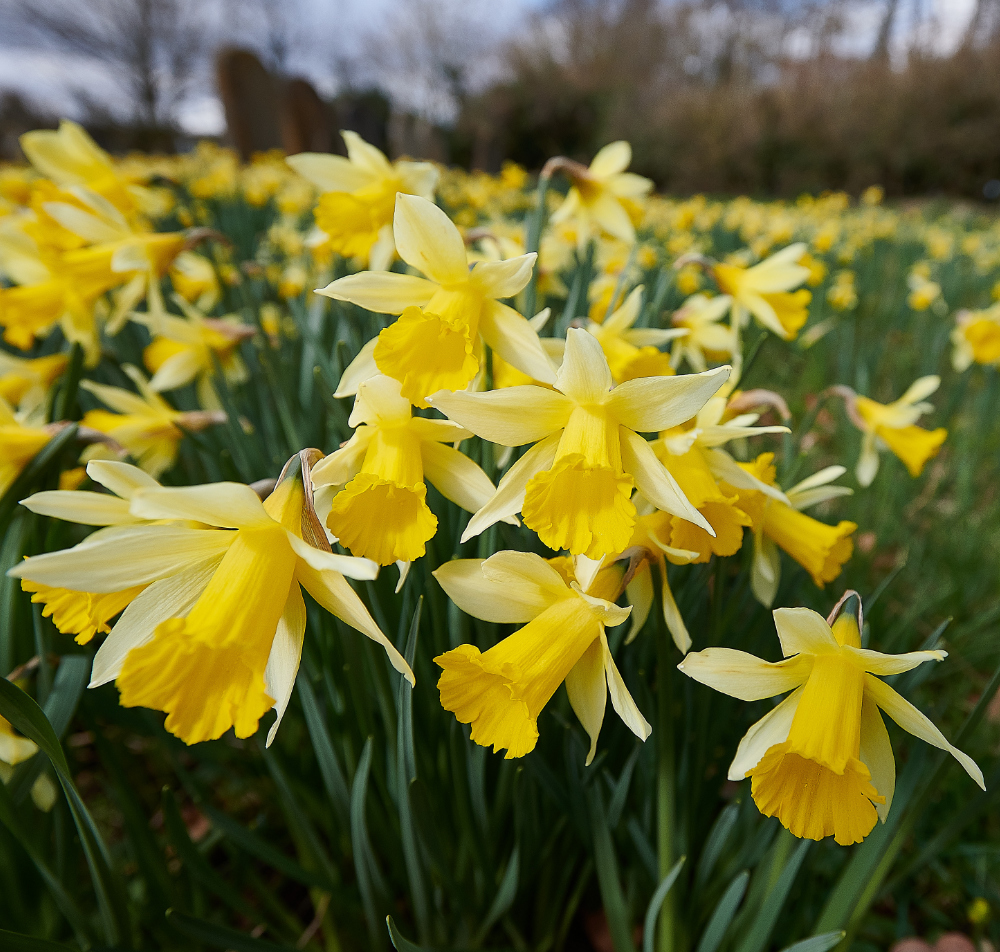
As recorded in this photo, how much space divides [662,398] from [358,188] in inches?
Result: 32.3

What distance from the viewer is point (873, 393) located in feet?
10.6

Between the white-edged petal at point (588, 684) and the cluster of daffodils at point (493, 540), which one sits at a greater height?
the cluster of daffodils at point (493, 540)

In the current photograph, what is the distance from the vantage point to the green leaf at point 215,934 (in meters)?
0.87

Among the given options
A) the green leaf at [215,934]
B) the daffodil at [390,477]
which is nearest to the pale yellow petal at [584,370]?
the daffodil at [390,477]

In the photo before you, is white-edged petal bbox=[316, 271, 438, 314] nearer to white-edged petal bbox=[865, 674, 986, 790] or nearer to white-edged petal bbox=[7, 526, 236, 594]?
white-edged petal bbox=[7, 526, 236, 594]

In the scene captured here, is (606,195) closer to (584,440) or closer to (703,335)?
(703,335)

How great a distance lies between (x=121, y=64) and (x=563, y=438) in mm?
28531

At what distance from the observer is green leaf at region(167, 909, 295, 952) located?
0.87m

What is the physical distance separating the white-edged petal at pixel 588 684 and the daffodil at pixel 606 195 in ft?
3.08

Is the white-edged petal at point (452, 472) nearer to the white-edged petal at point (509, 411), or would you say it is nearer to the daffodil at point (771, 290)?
the white-edged petal at point (509, 411)

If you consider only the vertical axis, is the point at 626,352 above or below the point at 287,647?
above

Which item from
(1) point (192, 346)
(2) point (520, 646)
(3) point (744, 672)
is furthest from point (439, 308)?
(1) point (192, 346)

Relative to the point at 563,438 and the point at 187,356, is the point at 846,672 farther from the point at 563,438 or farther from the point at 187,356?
the point at 187,356

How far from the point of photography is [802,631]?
→ 2.30 ft
